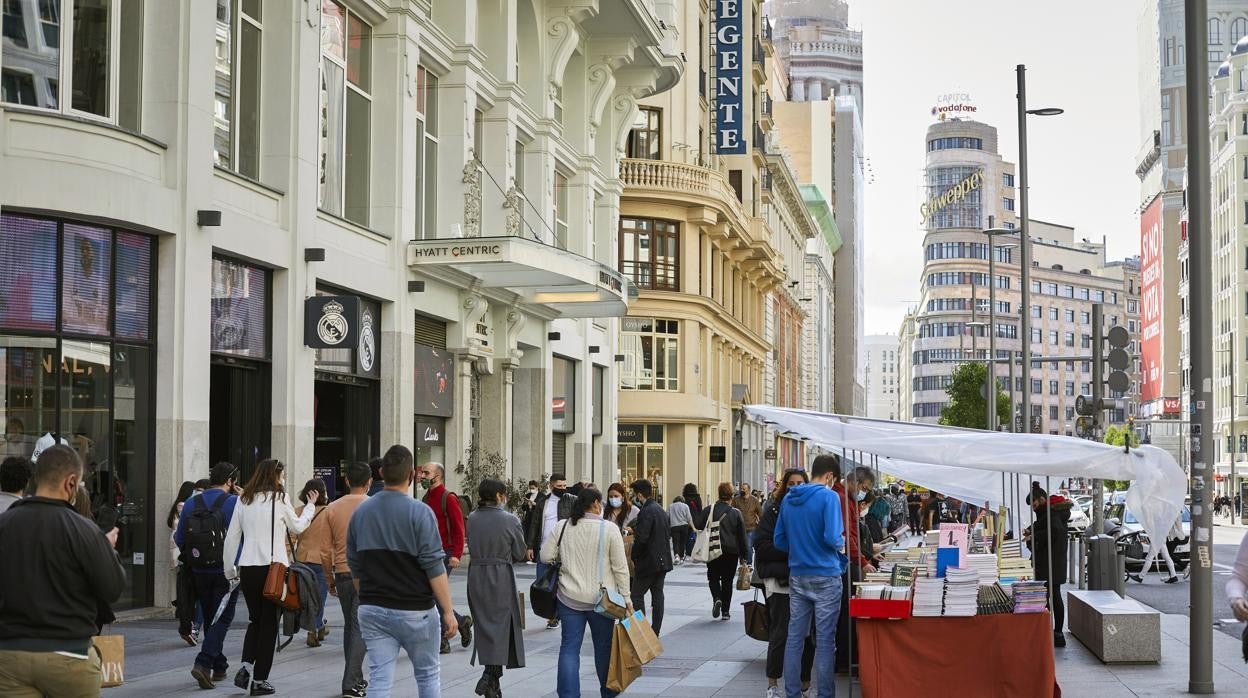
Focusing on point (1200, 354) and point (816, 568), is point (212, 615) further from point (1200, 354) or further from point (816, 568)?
point (1200, 354)

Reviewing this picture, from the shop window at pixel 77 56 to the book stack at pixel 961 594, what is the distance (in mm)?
10183

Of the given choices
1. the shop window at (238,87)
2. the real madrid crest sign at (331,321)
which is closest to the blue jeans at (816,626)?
the shop window at (238,87)

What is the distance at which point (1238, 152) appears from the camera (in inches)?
4203

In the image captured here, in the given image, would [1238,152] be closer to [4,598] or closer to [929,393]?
[929,393]

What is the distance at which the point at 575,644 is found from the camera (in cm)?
1073

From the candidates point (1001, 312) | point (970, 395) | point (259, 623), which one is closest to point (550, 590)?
point (259, 623)

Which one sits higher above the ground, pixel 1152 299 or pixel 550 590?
pixel 1152 299

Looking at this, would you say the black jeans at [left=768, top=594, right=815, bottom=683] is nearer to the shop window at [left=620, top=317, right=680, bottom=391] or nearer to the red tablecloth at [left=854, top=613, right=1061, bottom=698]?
the red tablecloth at [left=854, top=613, right=1061, bottom=698]

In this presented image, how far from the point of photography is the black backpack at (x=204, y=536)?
1302 cm

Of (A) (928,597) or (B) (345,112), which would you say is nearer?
(A) (928,597)

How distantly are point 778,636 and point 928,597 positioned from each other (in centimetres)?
133

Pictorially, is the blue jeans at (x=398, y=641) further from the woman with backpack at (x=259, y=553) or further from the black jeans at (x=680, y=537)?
the black jeans at (x=680, y=537)

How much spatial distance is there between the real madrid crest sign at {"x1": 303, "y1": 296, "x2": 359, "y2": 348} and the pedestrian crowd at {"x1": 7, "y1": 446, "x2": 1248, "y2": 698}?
4.35 metres

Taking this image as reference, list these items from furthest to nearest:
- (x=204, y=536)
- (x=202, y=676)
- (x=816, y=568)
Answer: (x=204, y=536), (x=202, y=676), (x=816, y=568)
